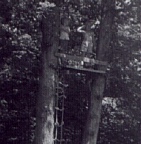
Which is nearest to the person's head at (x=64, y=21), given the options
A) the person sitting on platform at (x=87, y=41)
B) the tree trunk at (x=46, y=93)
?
the tree trunk at (x=46, y=93)

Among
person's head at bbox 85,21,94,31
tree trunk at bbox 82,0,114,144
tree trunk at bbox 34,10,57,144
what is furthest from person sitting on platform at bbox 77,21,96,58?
tree trunk at bbox 34,10,57,144

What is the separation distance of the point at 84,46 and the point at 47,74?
4.85 ft

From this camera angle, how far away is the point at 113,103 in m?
12.1

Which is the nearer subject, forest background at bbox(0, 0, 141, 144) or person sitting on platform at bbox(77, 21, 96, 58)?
person sitting on platform at bbox(77, 21, 96, 58)

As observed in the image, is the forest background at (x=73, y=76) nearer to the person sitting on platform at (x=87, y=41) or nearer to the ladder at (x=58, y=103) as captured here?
the ladder at (x=58, y=103)

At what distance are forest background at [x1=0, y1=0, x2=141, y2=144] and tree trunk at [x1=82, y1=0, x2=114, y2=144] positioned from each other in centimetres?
30

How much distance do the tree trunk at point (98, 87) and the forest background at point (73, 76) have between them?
0.99 feet

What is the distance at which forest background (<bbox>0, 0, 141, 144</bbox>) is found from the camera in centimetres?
984

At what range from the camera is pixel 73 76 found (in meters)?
11.5

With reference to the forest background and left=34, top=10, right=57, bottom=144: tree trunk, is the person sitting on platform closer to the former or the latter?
the forest background

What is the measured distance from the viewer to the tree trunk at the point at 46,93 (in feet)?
27.0

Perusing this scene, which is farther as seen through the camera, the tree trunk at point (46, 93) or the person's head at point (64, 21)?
the person's head at point (64, 21)

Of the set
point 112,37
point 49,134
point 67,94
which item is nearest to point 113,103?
point 67,94

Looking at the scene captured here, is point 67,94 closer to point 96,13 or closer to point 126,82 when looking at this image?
point 126,82
